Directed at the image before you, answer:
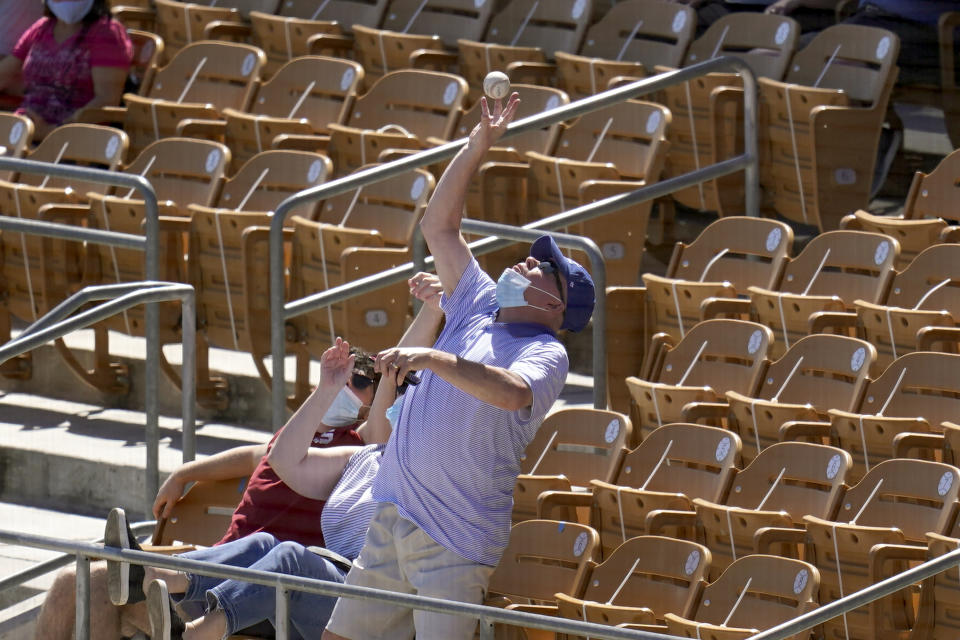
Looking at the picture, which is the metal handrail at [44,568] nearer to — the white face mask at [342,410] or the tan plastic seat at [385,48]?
the white face mask at [342,410]

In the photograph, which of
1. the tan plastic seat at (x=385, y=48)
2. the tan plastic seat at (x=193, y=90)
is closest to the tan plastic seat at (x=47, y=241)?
the tan plastic seat at (x=193, y=90)

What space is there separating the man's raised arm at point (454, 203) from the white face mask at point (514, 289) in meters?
0.23

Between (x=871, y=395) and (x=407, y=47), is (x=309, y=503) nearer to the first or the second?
(x=871, y=395)

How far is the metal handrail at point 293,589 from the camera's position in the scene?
11.8 feet

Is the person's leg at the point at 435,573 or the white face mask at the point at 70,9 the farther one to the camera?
the white face mask at the point at 70,9

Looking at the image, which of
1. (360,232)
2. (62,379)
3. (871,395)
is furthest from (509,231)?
(62,379)

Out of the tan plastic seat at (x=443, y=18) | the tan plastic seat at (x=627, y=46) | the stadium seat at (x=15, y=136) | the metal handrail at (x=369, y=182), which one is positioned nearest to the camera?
the metal handrail at (x=369, y=182)

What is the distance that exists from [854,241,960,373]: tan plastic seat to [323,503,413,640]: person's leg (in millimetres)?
1847

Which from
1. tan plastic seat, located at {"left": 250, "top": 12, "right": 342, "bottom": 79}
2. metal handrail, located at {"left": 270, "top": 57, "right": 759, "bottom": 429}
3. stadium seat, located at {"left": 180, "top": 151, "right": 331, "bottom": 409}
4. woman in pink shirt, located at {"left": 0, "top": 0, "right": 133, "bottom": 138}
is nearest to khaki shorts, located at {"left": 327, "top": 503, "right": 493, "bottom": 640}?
metal handrail, located at {"left": 270, "top": 57, "right": 759, "bottom": 429}

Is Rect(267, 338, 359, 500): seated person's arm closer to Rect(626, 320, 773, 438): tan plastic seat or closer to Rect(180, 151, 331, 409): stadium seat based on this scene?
Rect(626, 320, 773, 438): tan plastic seat

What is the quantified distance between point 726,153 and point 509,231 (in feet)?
5.02

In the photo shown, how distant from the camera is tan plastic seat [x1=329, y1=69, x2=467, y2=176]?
7098mm

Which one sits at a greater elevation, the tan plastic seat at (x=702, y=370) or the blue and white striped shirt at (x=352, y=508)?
the tan plastic seat at (x=702, y=370)

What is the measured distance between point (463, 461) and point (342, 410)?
848 millimetres
